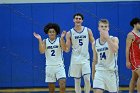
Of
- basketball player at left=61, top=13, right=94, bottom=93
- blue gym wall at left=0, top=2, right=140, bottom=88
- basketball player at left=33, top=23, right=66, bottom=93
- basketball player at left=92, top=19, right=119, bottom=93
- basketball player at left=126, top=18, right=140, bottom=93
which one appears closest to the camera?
basketball player at left=92, top=19, right=119, bottom=93

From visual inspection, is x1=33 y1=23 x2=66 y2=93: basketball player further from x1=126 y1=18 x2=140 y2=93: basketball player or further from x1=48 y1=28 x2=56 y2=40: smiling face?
x1=126 y1=18 x2=140 y2=93: basketball player

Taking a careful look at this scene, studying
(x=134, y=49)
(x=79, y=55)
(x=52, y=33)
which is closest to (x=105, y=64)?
(x=134, y=49)

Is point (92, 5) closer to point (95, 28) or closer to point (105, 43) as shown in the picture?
point (95, 28)

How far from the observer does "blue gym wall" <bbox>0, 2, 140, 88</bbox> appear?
433 inches

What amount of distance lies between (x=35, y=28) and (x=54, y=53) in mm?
3333

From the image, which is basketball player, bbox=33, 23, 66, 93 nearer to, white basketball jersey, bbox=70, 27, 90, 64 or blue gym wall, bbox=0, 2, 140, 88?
white basketball jersey, bbox=70, 27, 90, 64

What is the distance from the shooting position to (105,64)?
20.8ft

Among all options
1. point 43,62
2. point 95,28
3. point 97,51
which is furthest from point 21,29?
point 97,51

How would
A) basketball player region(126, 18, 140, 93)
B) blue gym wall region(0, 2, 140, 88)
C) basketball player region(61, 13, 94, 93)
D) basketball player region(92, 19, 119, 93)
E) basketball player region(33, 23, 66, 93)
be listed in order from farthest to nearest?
blue gym wall region(0, 2, 140, 88) < basketball player region(61, 13, 94, 93) < basketball player region(33, 23, 66, 93) < basketball player region(126, 18, 140, 93) < basketball player region(92, 19, 119, 93)

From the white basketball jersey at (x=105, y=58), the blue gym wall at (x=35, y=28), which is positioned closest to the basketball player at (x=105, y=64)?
the white basketball jersey at (x=105, y=58)

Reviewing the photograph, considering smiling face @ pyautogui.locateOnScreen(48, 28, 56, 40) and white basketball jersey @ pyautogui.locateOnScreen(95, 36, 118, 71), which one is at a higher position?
smiling face @ pyautogui.locateOnScreen(48, 28, 56, 40)

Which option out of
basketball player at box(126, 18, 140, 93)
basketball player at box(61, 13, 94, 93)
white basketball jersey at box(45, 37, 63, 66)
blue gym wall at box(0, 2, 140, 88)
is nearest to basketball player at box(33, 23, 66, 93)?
white basketball jersey at box(45, 37, 63, 66)

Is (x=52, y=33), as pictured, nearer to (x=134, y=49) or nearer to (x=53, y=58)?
(x=53, y=58)

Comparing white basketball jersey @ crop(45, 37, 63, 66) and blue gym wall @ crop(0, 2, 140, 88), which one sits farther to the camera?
blue gym wall @ crop(0, 2, 140, 88)
